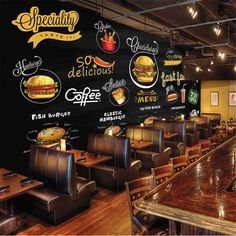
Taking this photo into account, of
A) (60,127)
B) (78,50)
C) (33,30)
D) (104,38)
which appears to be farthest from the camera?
(104,38)

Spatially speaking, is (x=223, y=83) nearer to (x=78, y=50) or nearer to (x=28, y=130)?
(x=78, y=50)

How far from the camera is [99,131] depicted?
6430 mm

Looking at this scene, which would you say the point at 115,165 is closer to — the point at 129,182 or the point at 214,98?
the point at 129,182

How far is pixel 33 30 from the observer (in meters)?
4.86

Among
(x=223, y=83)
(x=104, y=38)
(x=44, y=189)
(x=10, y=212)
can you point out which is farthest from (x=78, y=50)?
(x=223, y=83)

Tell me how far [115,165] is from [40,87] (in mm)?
2219

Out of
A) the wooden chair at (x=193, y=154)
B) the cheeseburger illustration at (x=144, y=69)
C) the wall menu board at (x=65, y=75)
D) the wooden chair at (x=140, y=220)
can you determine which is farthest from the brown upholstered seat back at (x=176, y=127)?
the wooden chair at (x=140, y=220)

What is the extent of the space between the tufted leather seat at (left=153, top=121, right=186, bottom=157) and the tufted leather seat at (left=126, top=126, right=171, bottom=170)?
0.70 metres

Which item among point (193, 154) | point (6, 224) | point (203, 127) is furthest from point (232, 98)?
point (6, 224)

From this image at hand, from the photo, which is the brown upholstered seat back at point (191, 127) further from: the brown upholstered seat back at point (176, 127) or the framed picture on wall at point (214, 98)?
the framed picture on wall at point (214, 98)

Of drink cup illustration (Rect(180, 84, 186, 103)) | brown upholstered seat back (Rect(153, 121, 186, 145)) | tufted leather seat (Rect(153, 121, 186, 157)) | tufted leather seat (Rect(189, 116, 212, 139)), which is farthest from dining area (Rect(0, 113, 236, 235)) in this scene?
tufted leather seat (Rect(189, 116, 212, 139))

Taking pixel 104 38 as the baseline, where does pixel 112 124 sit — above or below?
below

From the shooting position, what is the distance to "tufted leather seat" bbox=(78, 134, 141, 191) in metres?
5.02

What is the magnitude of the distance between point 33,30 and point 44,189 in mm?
2993
